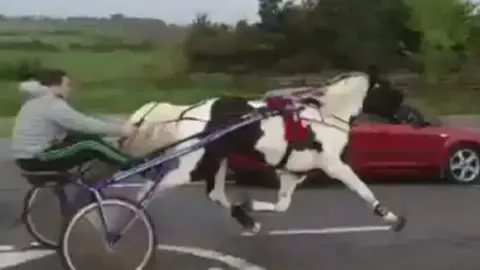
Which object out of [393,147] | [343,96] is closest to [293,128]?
[343,96]

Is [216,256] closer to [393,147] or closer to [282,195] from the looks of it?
[282,195]

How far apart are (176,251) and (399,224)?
102 centimetres

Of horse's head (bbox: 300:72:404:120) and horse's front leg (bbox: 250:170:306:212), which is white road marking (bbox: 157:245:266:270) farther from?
horse's head (bbox: 300:72:404:120)

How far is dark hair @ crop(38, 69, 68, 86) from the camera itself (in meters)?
5.04

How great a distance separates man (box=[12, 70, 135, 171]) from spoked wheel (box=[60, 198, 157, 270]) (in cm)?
20

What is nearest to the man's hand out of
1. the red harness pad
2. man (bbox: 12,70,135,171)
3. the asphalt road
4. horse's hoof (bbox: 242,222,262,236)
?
man (bbox: 12,70,135,171)

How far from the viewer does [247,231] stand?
17.7 feet

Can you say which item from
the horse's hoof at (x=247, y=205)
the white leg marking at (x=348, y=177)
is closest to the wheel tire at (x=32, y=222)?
the horse's hoof at (x=247, y=205)

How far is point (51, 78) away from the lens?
5055 mm

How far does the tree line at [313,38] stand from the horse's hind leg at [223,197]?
476 mm

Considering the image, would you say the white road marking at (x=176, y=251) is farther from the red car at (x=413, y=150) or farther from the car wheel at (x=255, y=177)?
the red car at (x=413, y=150)

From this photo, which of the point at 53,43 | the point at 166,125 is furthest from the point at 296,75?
the point at 53,43

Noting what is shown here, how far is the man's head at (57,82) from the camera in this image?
504cm

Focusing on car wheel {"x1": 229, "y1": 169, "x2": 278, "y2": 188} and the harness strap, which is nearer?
the harness strap
